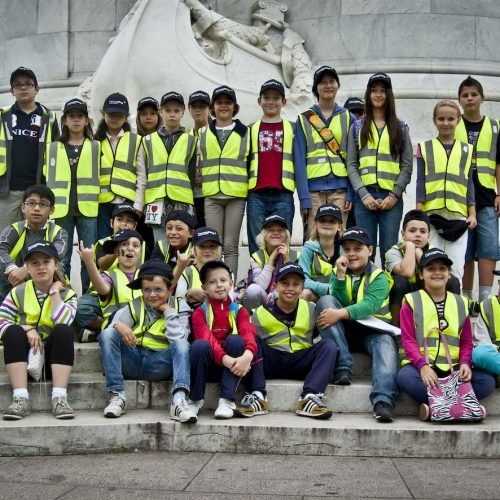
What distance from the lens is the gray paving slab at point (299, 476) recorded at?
4902mm

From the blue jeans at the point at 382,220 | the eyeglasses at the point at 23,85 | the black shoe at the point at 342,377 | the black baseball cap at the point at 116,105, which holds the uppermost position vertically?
the eyeglasses at the point at 23,85

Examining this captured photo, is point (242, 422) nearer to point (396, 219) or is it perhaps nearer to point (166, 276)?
point (166, 276)

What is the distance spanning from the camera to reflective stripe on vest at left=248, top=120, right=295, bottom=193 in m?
7.93

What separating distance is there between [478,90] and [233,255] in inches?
102

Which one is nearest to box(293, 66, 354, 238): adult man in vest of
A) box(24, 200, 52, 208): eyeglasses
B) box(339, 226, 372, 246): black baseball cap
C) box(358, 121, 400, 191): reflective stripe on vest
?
box(358, 121, 400, 191): reflective stripe on vest

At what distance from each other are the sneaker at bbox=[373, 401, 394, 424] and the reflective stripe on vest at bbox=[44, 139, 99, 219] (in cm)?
331

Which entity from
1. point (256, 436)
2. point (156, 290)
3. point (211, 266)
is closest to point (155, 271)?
point (156, 290)

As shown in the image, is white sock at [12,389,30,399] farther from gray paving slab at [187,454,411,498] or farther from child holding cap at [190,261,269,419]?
gray paving slab at [187,454,411,498]

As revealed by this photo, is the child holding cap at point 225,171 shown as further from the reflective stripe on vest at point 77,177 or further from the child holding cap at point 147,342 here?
the child holding cap at point 147,342

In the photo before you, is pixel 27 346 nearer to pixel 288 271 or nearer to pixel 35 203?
pixel 35 203

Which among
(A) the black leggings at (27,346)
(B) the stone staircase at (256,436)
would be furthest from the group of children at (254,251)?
(B) the stone staircase at (256,436)

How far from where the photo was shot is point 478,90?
7.99 meters

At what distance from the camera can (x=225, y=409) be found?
6000mm

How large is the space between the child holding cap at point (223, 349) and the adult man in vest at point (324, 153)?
1.65 meters
